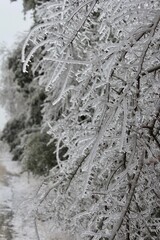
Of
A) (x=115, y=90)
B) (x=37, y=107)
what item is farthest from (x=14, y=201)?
(x=115, y=90)

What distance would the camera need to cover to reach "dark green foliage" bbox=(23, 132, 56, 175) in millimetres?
15320

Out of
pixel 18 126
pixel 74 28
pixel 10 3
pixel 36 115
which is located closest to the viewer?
pixel 74 28

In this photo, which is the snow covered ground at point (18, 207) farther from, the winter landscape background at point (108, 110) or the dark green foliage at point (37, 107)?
the dark green foliage at point (37, 107)

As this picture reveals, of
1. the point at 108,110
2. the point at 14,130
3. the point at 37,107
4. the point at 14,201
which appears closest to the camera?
the point at 108,110

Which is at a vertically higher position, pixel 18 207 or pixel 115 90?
pixel 115 90

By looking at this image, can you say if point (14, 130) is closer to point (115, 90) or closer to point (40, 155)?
point (40, 155)

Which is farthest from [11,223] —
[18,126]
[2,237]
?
[18,126]

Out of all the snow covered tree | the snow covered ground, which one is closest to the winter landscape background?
the snow covered tree

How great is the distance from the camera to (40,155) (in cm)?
1544

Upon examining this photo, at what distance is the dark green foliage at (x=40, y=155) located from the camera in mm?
15320

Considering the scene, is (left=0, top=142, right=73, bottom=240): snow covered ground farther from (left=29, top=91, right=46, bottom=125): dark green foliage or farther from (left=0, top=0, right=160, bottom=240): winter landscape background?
(left=29, top=91, right=46, bottom=125): dark green foliage

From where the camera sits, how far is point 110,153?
12.1 ft

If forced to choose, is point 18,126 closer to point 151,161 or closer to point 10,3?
point 10,3

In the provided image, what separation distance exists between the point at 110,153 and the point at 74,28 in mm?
1032
